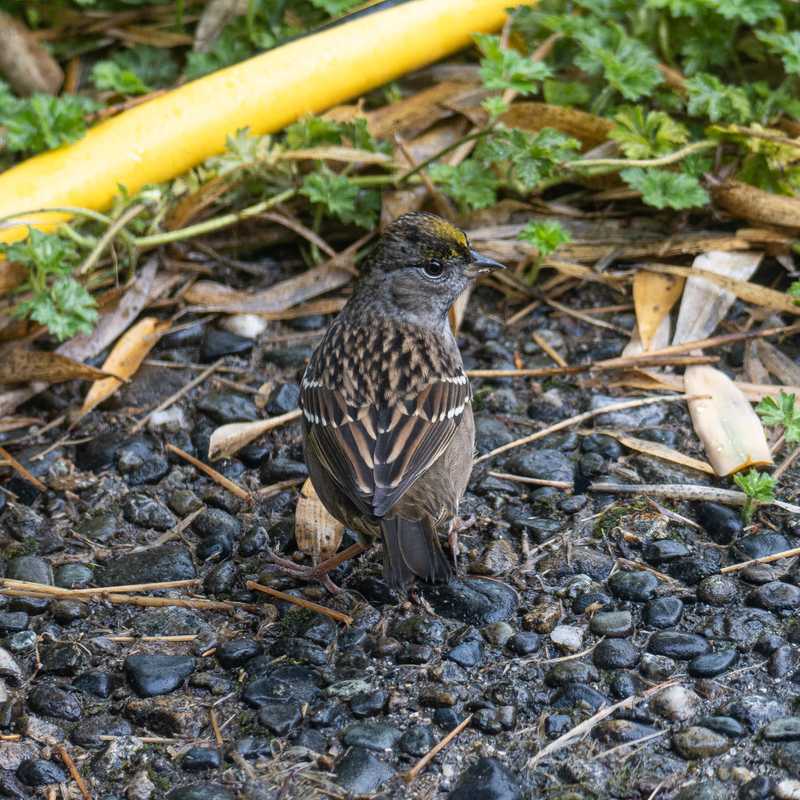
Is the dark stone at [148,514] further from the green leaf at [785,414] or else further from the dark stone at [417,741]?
the green leaf at [785,414]

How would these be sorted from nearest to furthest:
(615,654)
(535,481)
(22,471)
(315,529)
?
(615,654)
(315,529)
(535,481)
(22,471)

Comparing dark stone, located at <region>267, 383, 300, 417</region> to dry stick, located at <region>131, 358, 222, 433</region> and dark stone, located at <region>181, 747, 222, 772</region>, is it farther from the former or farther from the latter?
dark stone, located at <region>181, 747, 222, 772</region>

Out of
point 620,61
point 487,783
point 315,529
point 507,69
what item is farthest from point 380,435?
point 620,61

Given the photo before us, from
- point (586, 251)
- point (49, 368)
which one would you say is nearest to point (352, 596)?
point (49, 368)

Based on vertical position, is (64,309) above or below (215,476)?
above

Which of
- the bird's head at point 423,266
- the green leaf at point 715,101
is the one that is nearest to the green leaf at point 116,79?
the bird's head at point 423,266

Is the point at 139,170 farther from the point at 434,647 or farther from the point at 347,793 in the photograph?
the point at 347,793

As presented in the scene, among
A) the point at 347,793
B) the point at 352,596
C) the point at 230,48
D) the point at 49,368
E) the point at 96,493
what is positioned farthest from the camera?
the point at 230,48

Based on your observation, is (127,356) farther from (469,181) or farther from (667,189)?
(667,189)
